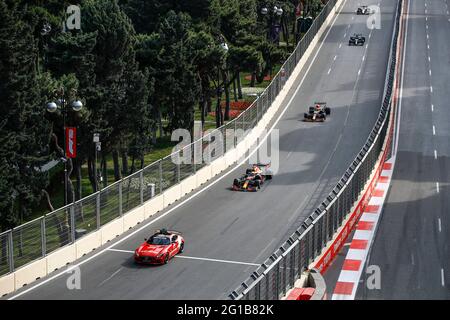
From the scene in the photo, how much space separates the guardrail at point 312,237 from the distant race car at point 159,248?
4.21 metres

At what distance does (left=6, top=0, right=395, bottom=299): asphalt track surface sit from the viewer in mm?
33000

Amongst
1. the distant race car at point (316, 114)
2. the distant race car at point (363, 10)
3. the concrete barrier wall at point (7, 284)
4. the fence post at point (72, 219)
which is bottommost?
the concrete barrier wall at point (7, 284)

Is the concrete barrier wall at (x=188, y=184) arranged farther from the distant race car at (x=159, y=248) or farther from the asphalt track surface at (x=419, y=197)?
the asphalt track surface at (x=419, y=197)

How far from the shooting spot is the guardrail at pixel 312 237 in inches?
987

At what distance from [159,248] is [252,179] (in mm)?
14275

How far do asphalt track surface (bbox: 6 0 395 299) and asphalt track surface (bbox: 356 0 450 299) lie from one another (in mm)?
3573

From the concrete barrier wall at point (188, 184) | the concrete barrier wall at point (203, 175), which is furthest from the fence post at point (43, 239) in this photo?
the concrete barrier wall at point (203, 175)

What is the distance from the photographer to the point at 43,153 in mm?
50031

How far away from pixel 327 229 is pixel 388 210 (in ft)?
35.3

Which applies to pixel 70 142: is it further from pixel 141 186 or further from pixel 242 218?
pixel 242 218

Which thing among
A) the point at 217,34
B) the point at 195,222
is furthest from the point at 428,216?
the point at 217,34

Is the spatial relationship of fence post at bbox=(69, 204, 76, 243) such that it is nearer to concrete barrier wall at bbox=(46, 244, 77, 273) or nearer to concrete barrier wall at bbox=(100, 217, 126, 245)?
concrete barrier wall at bbox=(46, 244, 77, 273)

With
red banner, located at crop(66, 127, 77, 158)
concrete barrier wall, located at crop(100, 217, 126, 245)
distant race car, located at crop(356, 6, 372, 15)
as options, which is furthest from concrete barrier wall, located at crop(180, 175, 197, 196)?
distant race car, located at crop(356, 6, 372, 15)

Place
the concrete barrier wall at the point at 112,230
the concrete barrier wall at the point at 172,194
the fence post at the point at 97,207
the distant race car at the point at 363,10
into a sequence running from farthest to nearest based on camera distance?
the distant race car at the point at 363,10, the concrete barrier wall at the point at 172,194, the concrete barrier wall at the point at 112,230, the fence post at the point at 97,207
